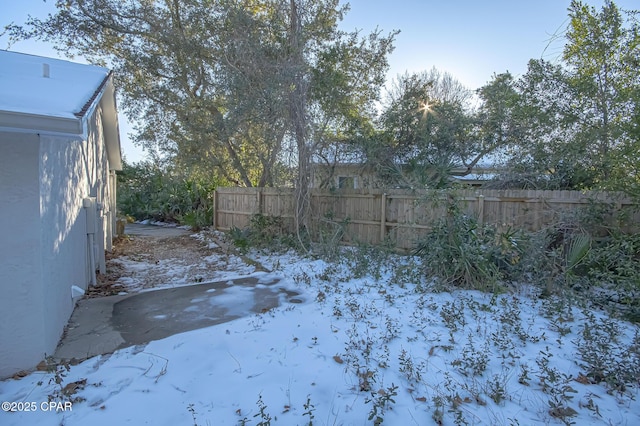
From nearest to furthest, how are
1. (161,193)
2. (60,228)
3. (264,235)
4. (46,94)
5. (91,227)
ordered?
(46,94)
(60,228)
(91,227)
(264,235)
(161,193)

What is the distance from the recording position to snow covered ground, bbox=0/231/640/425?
8.52 ft

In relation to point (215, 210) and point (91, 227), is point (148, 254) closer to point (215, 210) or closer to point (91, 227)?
point (91, 227)

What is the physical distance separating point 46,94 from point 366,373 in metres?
4.04

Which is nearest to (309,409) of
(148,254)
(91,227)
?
(91,227)

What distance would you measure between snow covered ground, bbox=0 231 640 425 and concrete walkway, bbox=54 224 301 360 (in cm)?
30

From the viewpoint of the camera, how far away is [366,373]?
305 cm

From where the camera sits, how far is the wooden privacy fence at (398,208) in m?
6.28

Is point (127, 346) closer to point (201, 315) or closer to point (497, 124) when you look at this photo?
point (201, 315)

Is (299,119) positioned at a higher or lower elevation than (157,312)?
higher

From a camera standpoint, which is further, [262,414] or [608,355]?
[608,355]

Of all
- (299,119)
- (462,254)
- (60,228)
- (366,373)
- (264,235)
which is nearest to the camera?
(366,373)

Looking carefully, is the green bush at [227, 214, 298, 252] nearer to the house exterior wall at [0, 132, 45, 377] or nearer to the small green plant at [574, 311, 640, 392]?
the house exterior wall at [0, 132, 45, 377]

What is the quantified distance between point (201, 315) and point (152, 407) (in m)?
1.89

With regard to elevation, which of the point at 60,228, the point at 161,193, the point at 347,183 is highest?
the point at 347,183
